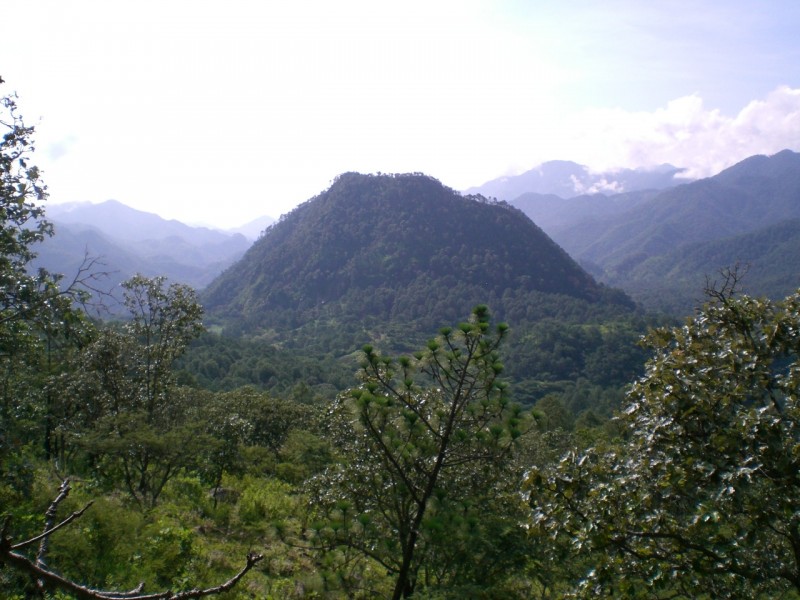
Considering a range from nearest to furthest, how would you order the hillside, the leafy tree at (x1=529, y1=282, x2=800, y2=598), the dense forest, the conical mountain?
the leafy tree at (x1=529, y1=282, x2=800, y2=598) < the dense forest < the hillside < the conical mountain

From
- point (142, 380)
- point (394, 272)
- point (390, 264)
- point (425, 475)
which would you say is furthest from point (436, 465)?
point (390, 264)

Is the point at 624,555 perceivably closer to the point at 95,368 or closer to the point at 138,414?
the point at 138,414

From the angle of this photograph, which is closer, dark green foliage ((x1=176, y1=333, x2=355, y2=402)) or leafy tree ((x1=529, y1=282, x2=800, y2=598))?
leafy tree ((x1=529, y1=282, x2=800, y2=598))

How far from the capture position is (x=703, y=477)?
378 cm

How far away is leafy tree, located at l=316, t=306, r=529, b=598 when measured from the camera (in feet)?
17.4

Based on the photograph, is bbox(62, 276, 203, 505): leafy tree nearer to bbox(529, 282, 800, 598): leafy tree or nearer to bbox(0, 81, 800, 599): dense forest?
bbox(0, 81, 800, 599): dense forest

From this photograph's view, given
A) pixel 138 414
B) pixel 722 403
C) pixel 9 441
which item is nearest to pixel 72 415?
pixel 138 414

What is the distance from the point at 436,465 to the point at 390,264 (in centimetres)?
12838

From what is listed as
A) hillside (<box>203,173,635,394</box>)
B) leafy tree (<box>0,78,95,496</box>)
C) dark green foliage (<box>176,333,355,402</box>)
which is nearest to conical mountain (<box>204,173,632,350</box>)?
hillside (<box>203,173,635,394</box>)

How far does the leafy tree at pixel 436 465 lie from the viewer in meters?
5.31

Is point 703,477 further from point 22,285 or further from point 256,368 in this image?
point 256,368

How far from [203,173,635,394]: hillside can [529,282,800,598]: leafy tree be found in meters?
104

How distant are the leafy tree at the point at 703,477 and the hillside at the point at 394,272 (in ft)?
342

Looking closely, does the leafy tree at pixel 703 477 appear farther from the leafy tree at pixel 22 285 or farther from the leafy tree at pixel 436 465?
the leafy tree at pixel 22 285
